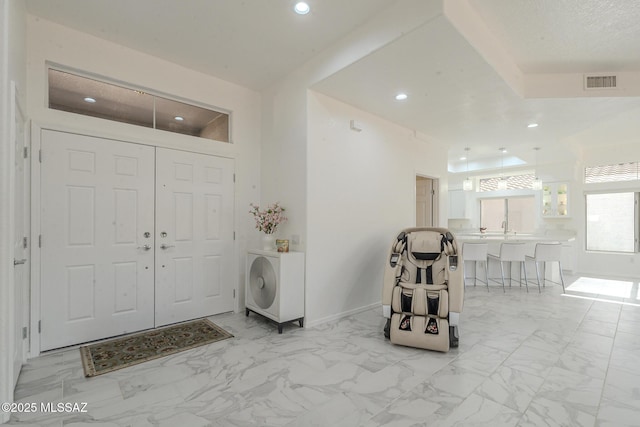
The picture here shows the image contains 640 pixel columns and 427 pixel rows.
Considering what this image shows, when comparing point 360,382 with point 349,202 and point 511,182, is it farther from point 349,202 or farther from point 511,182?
point 511,182

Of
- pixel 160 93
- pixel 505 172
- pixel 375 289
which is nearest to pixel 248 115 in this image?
pixel 160 93

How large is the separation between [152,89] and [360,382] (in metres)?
3.72

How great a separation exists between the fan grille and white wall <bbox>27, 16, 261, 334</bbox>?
0.45 meters

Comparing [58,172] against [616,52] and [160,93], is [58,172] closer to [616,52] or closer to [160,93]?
[160,93]

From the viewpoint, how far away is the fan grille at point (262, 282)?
349 cm

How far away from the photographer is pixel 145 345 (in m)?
3.00

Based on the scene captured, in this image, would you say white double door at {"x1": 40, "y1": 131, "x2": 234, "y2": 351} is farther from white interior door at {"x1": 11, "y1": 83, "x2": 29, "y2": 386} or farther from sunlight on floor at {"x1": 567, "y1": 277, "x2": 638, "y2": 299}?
sunlight on floor at {"x1": 567, "y1": 277, "x2": 638, "y2": 299}

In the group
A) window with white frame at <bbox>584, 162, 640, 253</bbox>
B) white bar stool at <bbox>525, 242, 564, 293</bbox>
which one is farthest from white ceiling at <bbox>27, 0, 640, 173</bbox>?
window with white frame at <bbox>584, 162, 640, 253</bbox>

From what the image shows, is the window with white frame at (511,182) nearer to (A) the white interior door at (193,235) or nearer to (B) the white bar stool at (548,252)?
(B) the white bar stool at (548,252)

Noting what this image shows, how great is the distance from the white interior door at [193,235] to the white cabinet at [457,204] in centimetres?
699

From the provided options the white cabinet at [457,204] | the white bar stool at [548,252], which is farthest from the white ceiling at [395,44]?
the white cabinet at [457,204]

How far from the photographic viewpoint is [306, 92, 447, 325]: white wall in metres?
3.70

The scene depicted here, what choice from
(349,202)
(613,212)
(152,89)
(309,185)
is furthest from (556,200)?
(152,89)

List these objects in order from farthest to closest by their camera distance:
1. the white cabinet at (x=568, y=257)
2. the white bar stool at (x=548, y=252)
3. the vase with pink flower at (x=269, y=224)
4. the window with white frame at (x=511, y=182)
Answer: the window with white frame at (x=511, y=182), the white cabinet at (x=568, y=257), the white bar stool at (x=548, y=252), the vase with pink flower at (x=269, y=224)
